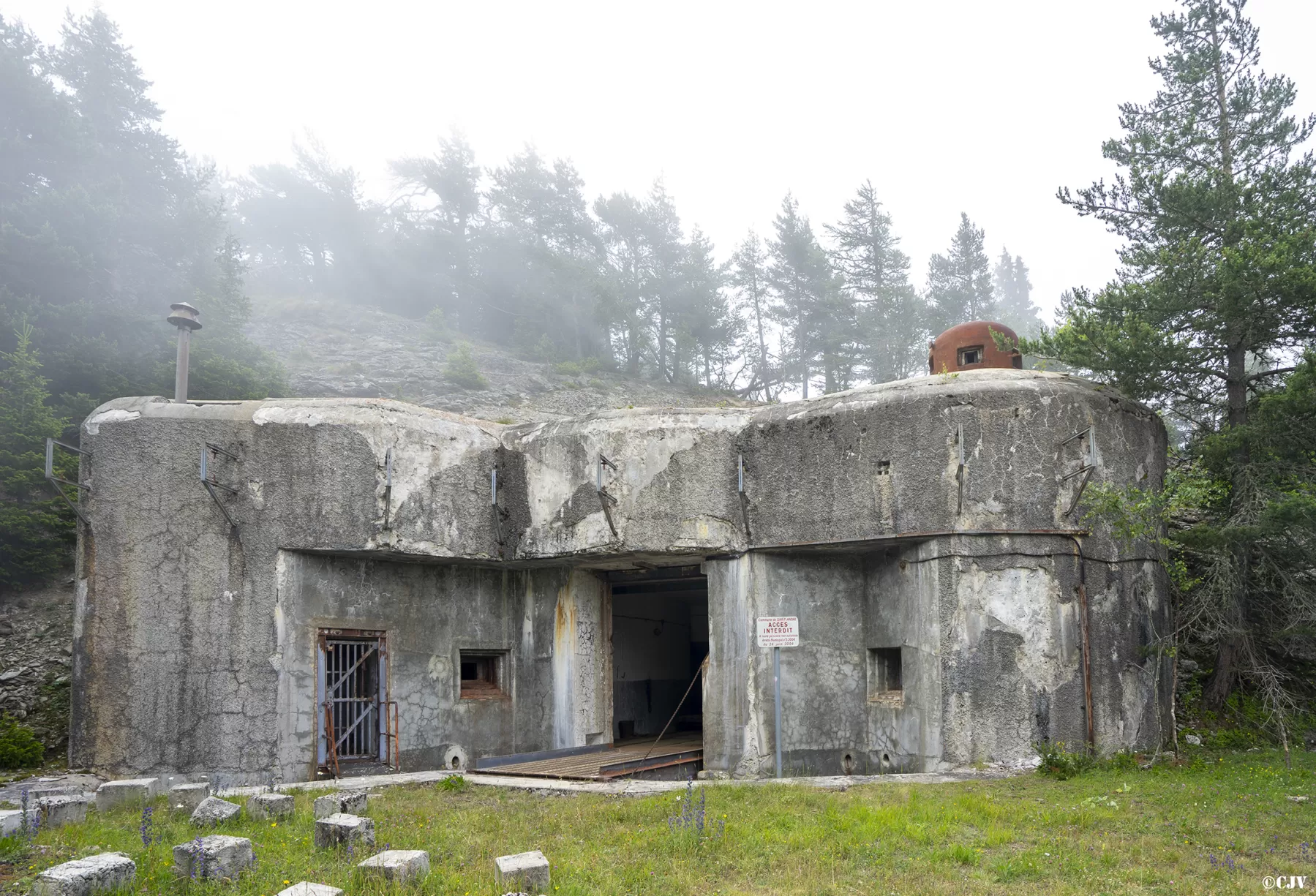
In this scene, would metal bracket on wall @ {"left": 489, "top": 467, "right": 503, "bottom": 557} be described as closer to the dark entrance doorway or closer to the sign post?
the dark entrance doorway

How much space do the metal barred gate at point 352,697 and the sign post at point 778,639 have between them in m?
4.58

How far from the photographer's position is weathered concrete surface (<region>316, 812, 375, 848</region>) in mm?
6789

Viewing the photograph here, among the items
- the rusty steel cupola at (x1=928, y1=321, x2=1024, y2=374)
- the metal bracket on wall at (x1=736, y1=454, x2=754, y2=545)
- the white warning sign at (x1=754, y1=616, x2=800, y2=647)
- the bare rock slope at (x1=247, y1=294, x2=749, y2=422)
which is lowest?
the white warning sign at (x1=754, y1=616, x2=800, y2=647)

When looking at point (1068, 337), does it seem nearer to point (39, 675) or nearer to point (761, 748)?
point (761, 748)

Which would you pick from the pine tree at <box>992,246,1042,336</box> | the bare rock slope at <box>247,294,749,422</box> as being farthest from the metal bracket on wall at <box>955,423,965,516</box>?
the pine tree at <box>992,246,1042,336</box>

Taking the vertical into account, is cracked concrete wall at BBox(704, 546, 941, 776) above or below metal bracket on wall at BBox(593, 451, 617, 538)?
below

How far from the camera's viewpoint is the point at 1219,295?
39.4 feet

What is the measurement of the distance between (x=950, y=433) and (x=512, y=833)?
6.36 metres

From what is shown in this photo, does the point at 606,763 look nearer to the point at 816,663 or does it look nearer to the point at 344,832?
the point at 816,663

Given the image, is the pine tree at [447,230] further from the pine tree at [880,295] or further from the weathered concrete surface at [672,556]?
Answer: the weathered concrete surface at [672,556]

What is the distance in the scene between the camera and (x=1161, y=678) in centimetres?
1141

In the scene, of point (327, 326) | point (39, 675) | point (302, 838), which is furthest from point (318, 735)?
point (327, 326)

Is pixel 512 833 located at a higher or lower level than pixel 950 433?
A: lower

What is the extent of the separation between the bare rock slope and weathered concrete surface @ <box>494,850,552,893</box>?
1889 centimetres
